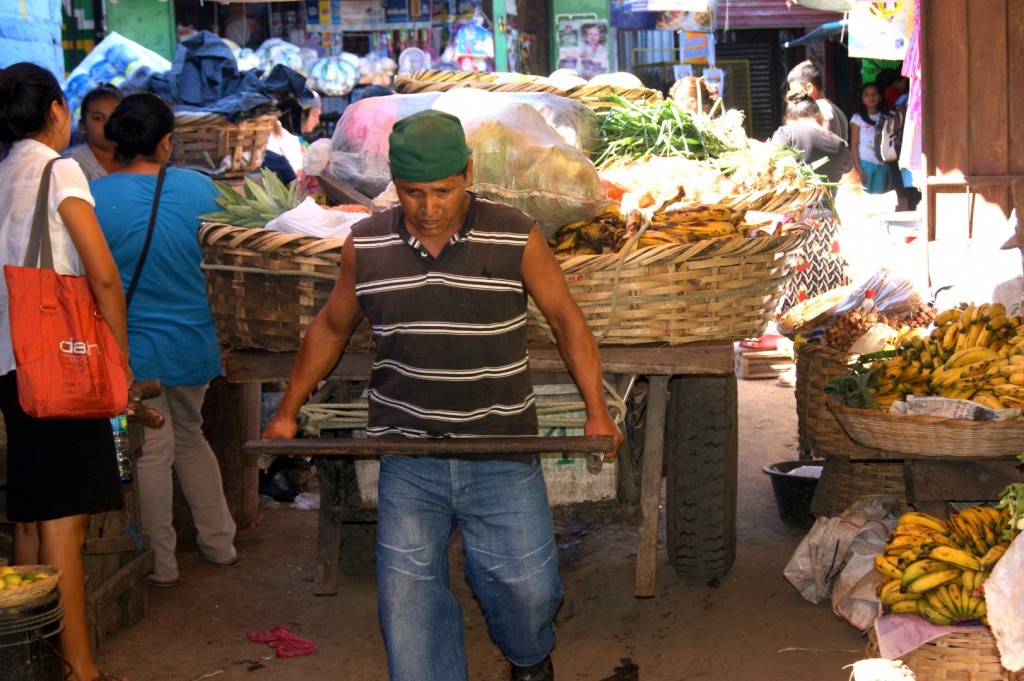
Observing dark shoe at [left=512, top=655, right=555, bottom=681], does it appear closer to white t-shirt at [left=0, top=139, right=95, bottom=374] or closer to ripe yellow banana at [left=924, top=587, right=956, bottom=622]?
ripe yellow banana at [left=924, top=587, right=956, bottom=622]

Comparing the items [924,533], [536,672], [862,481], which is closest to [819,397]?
[862,481]

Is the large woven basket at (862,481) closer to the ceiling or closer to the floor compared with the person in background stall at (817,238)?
closer to the floor

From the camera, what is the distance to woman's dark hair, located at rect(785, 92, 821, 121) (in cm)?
1037

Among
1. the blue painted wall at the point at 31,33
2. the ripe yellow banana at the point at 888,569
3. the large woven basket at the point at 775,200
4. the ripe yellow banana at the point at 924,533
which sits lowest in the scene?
the ripe yellow banana at the point at 888,569

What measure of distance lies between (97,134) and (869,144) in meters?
10.9

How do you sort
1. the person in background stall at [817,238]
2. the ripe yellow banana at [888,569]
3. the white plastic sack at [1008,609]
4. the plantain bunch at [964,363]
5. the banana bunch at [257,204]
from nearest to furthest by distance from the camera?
the white plastic sack at [1008,609] → the ripe yellow banana at [888,569] → the plantain bunch at [964,363] → the banana bunch at [257,204] → the person in background stall at [817,238]

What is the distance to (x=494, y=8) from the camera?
1277 centimetres

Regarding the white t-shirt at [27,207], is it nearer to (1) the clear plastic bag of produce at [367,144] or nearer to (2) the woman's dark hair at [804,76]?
(1) the clear plastic bag of produce at [367,144]

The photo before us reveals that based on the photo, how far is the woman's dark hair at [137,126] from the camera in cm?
487

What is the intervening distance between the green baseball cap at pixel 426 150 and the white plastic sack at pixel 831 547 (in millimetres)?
2425

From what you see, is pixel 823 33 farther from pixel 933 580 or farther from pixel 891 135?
pixel 933 580

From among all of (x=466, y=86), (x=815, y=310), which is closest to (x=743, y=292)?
(x=466, y=86)

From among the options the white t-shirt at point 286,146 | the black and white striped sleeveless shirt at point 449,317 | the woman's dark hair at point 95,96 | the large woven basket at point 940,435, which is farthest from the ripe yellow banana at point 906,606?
the white t-shirt at point 286,146

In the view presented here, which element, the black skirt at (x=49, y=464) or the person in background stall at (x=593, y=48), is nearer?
the black skirt at (x=49, y=464)
